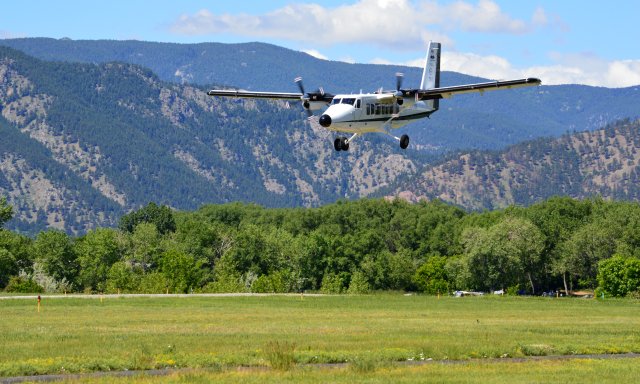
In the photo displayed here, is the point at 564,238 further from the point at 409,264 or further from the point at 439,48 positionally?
the point at 439,48

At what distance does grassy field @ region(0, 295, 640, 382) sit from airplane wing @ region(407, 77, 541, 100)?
44.4 ft

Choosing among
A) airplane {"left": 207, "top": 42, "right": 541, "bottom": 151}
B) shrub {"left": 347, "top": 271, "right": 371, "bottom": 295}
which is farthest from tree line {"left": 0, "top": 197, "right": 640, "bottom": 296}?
airplane {"left": 207, "top": 42, "right": 541, "bottom": 151}

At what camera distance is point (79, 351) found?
49688mm

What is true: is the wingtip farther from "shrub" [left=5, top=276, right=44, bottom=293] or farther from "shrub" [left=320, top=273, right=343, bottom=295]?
"shrub" [left=320, top=273, right=343, bottom=295]

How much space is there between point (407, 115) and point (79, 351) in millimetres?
28702

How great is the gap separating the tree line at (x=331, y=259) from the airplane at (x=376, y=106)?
71.8 metres

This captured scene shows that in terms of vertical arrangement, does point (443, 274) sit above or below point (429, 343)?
below

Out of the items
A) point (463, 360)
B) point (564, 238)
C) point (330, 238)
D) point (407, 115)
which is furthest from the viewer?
point (330, 238)

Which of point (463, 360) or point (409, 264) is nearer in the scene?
point (463, 360)

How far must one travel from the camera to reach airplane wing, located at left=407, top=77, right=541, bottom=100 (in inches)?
2510

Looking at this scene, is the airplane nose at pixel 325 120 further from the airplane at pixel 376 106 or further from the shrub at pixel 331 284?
the shrub at pixel 331 284

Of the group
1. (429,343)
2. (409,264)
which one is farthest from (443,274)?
(429,343)

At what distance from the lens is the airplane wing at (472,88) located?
63.8 m

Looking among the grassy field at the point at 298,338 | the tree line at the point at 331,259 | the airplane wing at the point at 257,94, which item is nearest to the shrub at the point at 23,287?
the tree line at the point at 331,259
